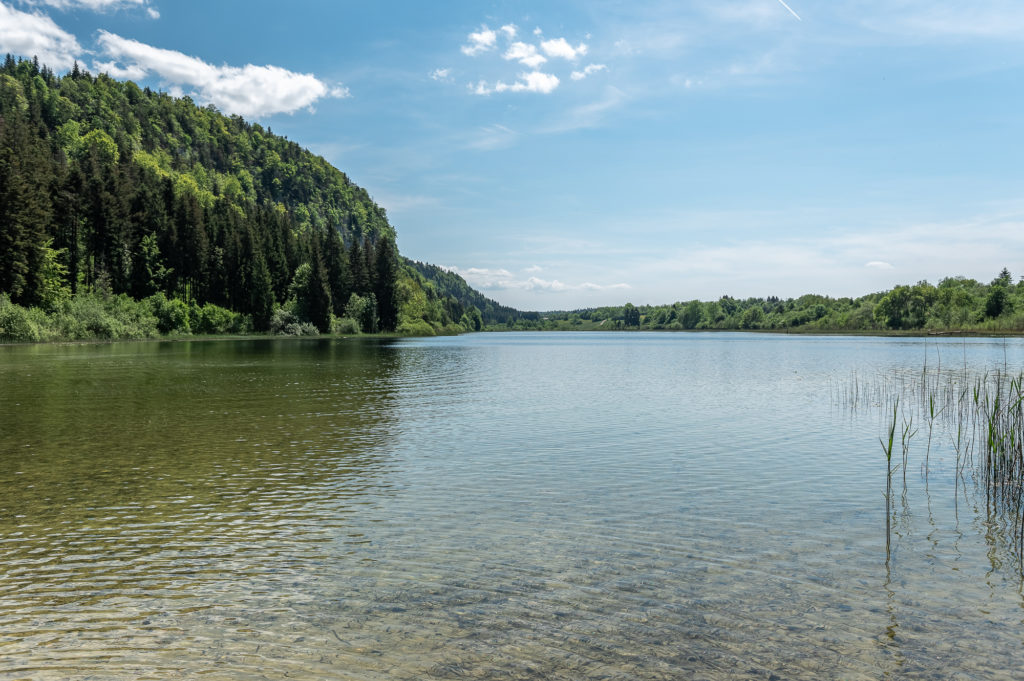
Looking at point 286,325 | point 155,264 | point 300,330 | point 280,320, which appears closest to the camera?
point 155,264

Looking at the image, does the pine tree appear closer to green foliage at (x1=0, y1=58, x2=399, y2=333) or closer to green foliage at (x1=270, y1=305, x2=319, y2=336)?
green foliage at (x1=0, y1=58, x2=399, y2=333)

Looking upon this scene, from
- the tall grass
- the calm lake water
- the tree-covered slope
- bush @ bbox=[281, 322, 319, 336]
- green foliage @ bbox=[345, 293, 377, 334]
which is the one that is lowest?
the calm lake water

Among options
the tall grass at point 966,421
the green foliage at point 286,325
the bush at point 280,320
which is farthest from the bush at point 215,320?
the tall grass at point 966,421

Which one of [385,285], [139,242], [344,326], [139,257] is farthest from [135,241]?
[385,285]

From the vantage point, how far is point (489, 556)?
10773mm

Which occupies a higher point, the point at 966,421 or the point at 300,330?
the point at 300,330

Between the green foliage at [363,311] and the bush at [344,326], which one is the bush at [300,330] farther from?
the green foliage at [363,311]

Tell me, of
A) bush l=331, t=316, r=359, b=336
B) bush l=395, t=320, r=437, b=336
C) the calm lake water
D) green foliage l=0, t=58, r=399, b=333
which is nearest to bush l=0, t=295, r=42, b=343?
green foliage l=0, t=58, r=399, b=333

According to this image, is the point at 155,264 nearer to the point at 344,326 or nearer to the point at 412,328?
the point at 344,326

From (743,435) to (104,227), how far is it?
406 feet

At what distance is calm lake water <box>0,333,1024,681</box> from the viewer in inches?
292

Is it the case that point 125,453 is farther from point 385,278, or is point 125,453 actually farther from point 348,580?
point 385,278

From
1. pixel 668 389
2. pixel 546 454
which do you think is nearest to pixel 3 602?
pixel 546 454

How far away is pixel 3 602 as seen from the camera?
8.66m
